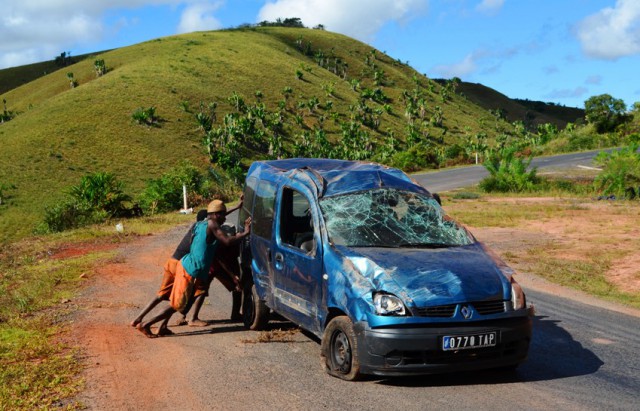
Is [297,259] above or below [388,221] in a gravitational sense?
below

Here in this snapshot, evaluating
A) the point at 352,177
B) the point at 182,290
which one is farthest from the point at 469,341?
the point at 182,290

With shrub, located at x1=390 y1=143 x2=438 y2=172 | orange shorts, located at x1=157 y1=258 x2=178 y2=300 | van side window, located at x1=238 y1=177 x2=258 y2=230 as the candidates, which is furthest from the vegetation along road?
shrub, located at x1=390 y1=143 x2=438 y2=172

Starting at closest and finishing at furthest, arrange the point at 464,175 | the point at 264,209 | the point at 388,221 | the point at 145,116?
the point at 388,221, the point at 264,209, the point at 464,175, the point at 145,116

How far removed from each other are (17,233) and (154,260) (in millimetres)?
52890

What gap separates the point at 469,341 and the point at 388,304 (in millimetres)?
788

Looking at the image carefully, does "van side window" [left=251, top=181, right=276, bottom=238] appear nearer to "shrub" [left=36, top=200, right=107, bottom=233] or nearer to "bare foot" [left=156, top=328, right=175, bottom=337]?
"bare foot" [left=156, top=328, right=175, bottom=337]

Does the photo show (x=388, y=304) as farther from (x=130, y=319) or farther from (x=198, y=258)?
(x=130, y=319)

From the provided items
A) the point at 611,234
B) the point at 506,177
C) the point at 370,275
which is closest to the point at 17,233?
the point at 506,177

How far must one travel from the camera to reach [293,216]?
823cm

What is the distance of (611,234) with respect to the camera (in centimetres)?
1819

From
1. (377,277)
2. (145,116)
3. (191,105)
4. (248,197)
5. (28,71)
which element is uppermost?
(28,71)

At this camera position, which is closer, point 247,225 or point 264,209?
point 264,209

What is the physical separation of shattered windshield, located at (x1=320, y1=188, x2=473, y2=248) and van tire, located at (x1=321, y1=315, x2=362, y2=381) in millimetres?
886

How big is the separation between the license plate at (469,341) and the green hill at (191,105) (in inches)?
2438
